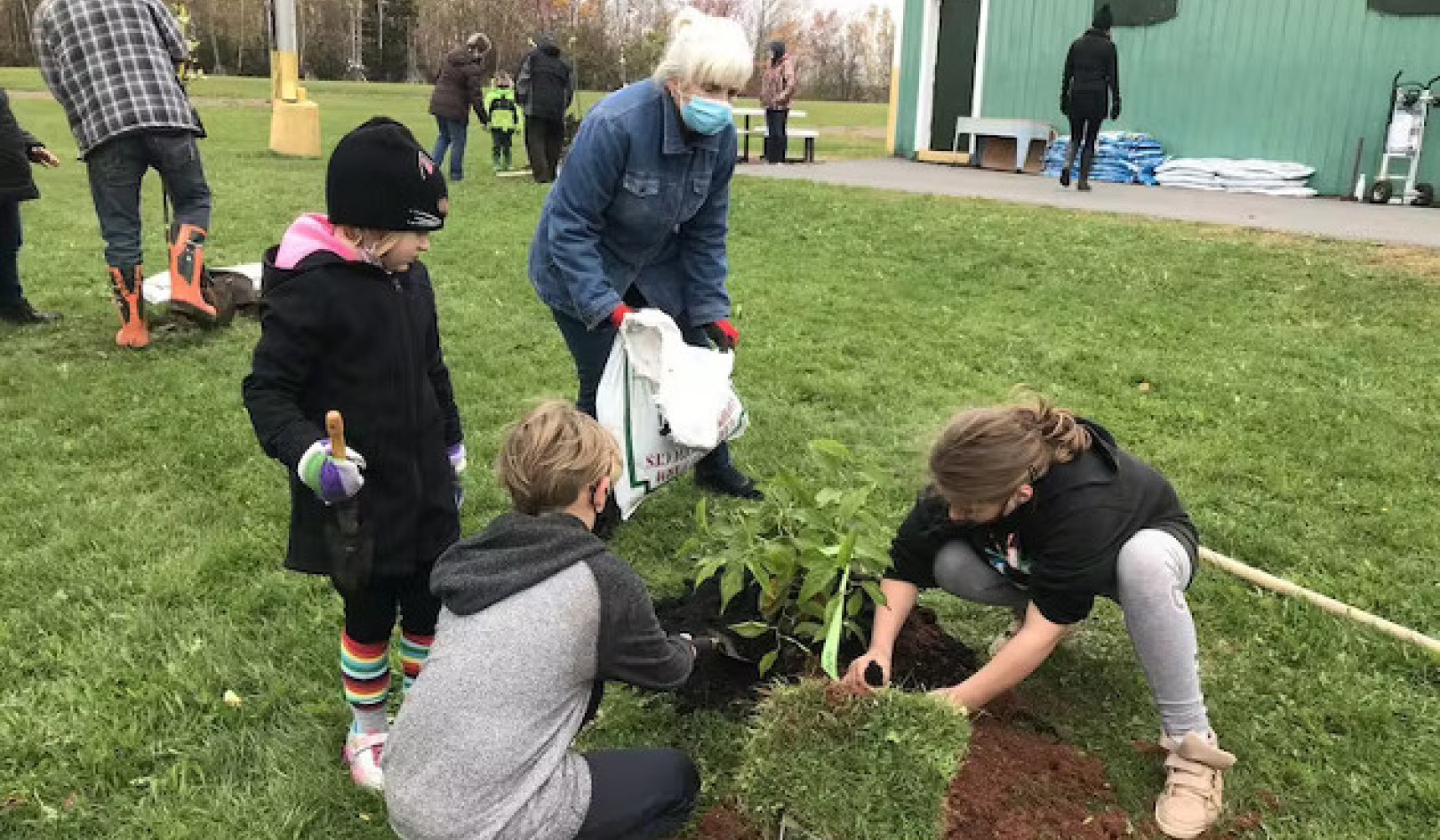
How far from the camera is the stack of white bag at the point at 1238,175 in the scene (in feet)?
39.6

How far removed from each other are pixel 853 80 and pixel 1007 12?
41282 millimetres

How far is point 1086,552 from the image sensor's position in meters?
2.37

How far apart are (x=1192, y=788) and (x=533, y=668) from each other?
5.12 ft

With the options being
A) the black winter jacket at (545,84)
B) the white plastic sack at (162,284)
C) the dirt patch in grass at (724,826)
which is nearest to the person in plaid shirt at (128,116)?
the white plastic sack at (162,284)

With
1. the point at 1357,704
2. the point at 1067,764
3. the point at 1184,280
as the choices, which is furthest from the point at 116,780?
the point at 1184,280

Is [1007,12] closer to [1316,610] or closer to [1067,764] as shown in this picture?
[1316,610]

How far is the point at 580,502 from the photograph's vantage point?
80.7 inches

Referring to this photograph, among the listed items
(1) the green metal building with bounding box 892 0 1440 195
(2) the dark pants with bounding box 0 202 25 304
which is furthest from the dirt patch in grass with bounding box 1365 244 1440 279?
(2) the dark pants with bounding box 0 202 25 304

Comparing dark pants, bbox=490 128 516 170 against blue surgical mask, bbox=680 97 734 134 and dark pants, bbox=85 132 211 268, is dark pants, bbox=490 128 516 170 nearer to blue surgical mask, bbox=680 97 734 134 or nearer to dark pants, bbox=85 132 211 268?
dark pants, bbox=85 132 211 268

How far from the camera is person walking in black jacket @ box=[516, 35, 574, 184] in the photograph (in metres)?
12.0

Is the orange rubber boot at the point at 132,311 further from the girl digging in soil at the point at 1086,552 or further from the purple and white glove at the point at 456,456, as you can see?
the girl digging in soil at the point at 1086,552

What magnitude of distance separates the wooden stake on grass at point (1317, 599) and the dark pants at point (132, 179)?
5.10 metres

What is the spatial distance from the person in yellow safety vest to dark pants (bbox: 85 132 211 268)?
7.95 metres

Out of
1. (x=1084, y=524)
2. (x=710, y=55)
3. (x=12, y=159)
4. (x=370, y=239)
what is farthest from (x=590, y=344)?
(x=12, y=159)
